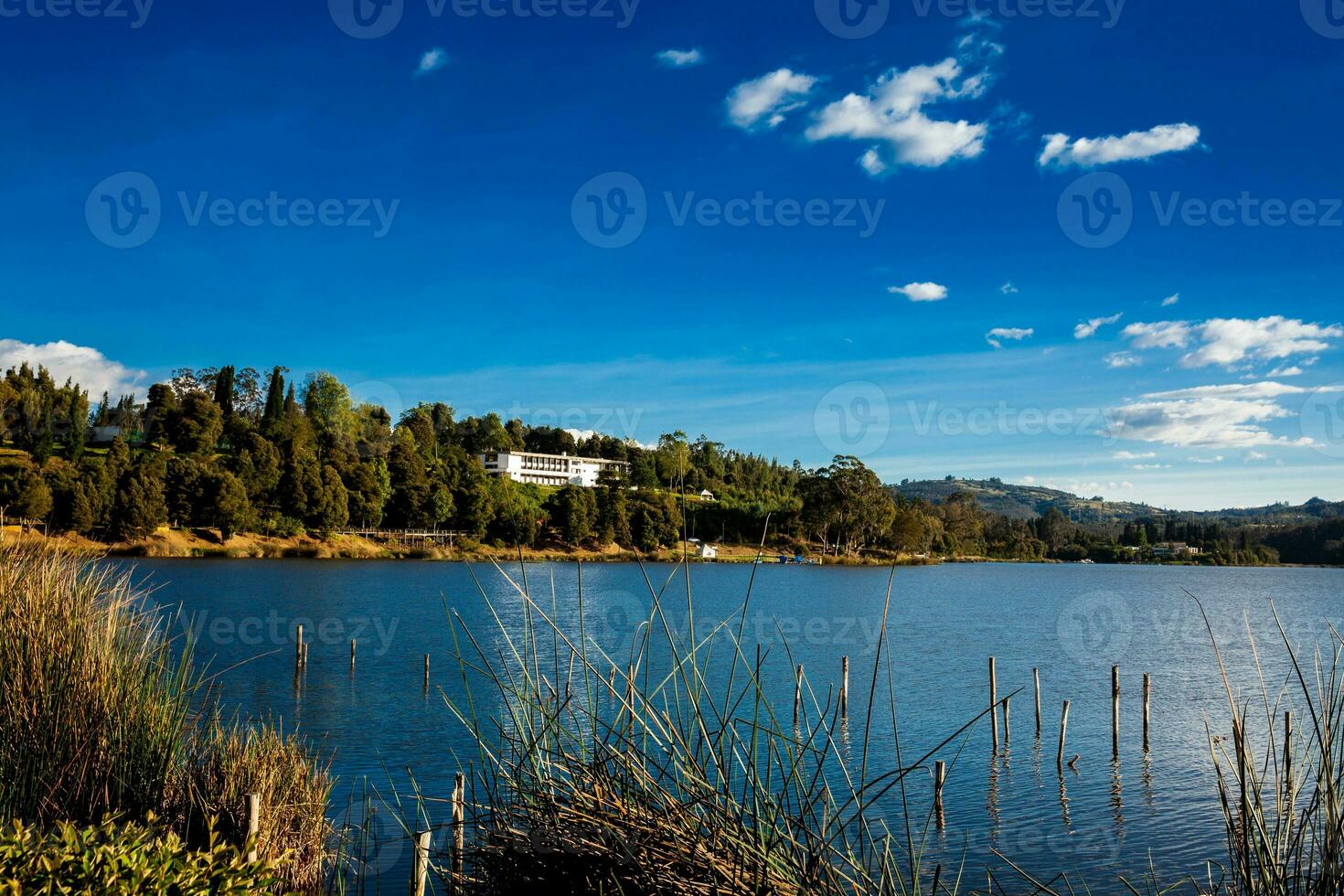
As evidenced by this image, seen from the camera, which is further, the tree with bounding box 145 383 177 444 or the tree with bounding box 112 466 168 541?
the tree with bounding box 145 383 177 444

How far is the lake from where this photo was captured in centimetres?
1605

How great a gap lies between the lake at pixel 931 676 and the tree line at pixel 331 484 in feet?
34.0

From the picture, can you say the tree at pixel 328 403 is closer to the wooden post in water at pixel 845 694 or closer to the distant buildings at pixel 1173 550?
the wooden post in water at pixel 845 694

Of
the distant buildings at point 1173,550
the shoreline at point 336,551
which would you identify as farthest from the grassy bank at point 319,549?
the distant buildings at point 1173,550

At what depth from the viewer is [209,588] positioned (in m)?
49.4

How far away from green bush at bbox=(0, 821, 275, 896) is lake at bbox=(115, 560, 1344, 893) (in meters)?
1.86

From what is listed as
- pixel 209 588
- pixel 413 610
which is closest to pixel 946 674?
pixel 413 610

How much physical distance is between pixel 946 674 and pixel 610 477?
9331cm

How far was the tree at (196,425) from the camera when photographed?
93438mm

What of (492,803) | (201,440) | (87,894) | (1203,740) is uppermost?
(201,440)

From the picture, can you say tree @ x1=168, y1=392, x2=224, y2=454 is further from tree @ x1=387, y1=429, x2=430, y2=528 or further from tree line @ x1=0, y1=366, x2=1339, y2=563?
tree @ x1=387, y1=429, x2=430, y2=528

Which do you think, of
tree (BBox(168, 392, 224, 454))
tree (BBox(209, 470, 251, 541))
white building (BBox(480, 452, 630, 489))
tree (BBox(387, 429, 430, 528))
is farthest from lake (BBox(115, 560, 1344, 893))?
white building (BBox(480, 452, 630, 489))

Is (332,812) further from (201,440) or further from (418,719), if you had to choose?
(201,440)

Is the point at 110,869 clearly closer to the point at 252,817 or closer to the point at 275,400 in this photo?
the point at 252,817
